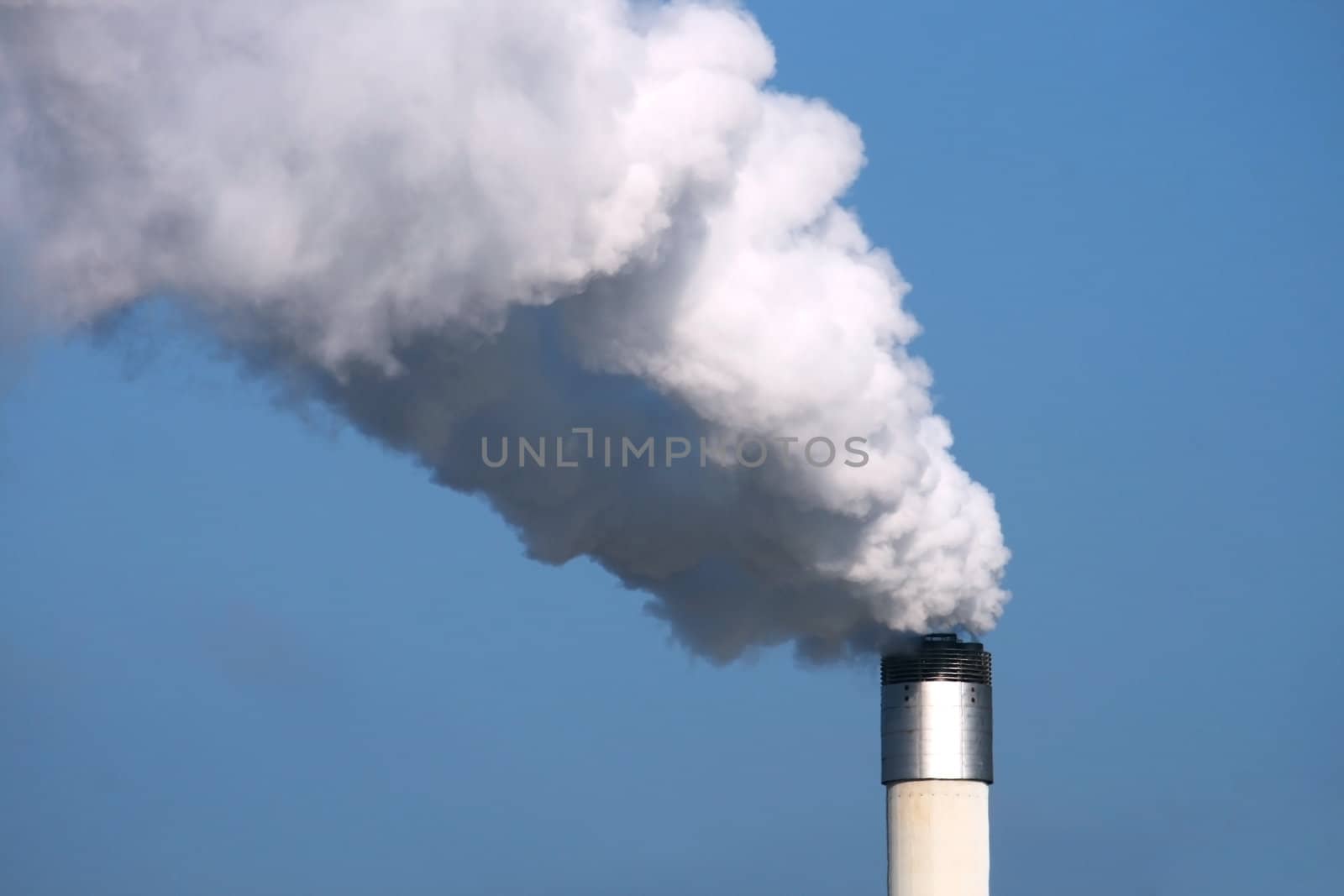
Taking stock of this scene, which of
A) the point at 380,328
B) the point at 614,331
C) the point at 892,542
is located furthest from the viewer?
the point at 892,542

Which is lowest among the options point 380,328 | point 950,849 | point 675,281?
point 950,849

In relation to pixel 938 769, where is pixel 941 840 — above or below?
below

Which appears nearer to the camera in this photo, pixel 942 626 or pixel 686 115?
pixel 686 115

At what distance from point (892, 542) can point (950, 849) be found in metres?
8.97

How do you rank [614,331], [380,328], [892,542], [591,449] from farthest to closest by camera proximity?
[892,542] → [591,449] → [614,331] → [380,328]

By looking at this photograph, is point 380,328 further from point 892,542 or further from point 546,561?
point 892,542

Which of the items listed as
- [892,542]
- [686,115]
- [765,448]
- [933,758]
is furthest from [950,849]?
[686,115]

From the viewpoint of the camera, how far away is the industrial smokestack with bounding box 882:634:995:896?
234 feet

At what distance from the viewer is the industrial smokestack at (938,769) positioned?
2813 inches

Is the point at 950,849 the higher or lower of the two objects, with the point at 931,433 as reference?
lower

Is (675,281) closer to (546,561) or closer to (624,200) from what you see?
(624,200)

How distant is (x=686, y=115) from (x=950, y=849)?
80.1 ft

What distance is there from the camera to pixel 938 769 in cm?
7150

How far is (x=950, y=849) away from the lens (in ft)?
234
